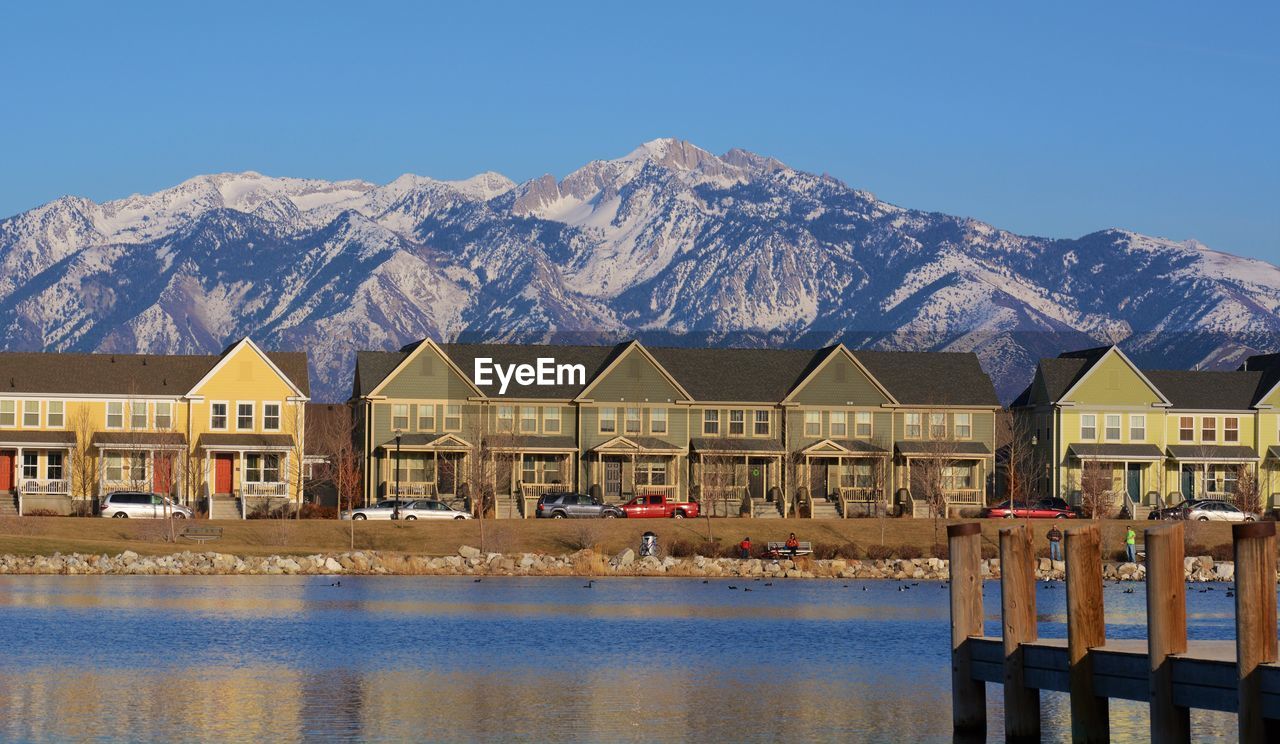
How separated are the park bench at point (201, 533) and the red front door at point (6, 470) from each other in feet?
54.1

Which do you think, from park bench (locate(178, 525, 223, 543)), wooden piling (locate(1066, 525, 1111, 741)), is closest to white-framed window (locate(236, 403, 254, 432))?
park bench (locate(178, 525, 223, 543))

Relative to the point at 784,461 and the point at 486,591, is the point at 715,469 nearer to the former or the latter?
the point at 784,461

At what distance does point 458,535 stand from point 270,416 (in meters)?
19.2

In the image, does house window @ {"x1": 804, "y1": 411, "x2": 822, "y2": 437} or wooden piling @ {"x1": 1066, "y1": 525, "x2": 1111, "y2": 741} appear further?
house window @ {"x1": 804, "y1": 411, "x2": 822, "y2": 437}

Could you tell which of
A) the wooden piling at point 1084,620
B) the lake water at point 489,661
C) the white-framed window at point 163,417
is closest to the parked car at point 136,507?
the white-framed window at point 163,417

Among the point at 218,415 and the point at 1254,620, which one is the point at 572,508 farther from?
the point at 1254,620

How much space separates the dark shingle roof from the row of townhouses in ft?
12.8

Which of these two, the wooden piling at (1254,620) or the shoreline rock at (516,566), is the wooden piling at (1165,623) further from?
the shoreline rock at (516,566)

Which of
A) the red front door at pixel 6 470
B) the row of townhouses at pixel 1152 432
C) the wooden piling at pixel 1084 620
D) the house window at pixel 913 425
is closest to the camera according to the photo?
the wooden piling at pixel 1084 620

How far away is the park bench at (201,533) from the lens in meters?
84.5

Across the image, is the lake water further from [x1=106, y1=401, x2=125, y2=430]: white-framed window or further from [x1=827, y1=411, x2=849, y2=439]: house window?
[x1=827, y1=411, x2=849, y2=439]: house window

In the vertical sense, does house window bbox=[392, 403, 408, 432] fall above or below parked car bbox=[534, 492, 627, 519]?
above

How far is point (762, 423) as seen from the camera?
4158 inches

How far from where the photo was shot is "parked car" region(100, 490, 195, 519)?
90.4 metres
